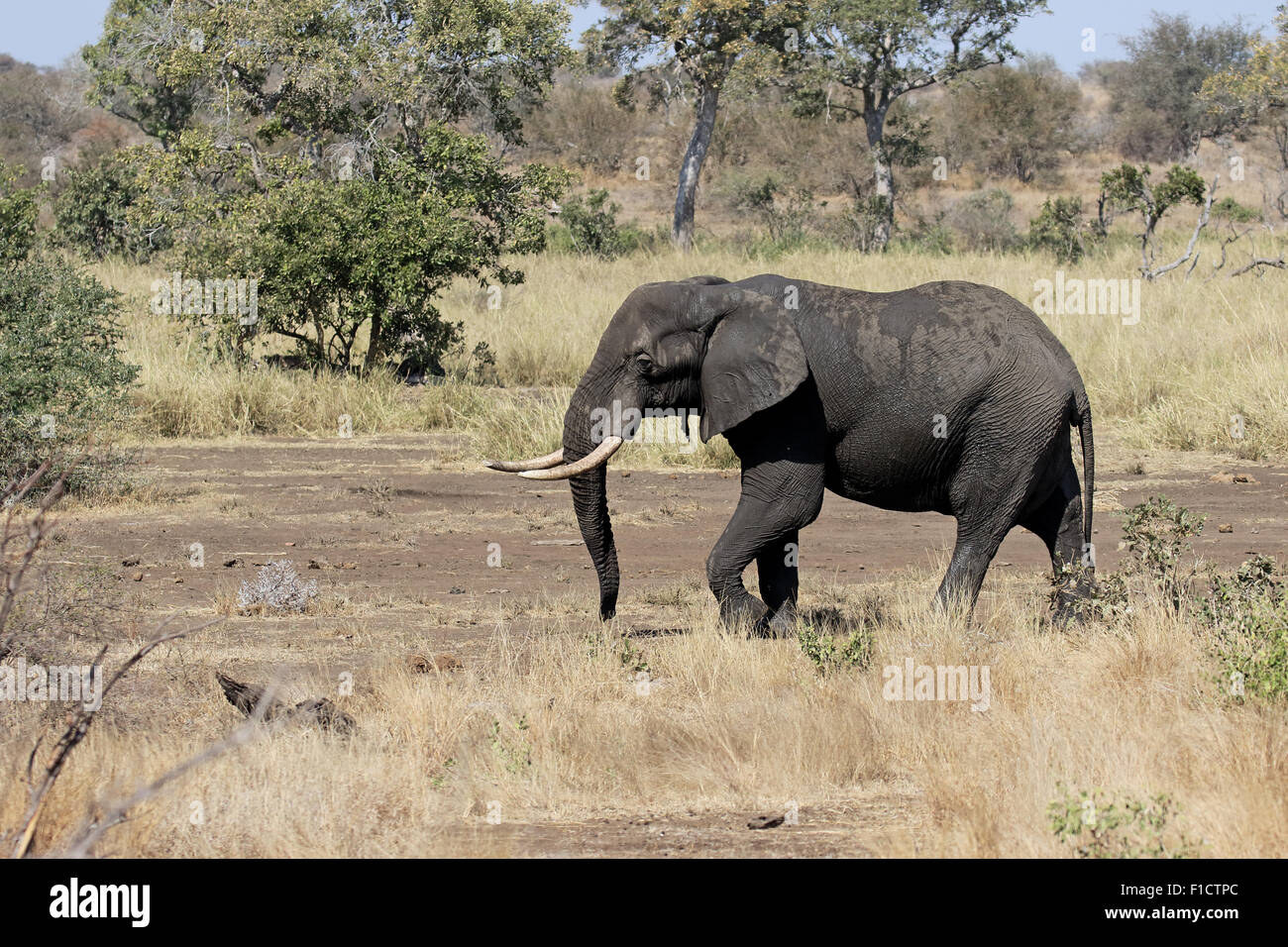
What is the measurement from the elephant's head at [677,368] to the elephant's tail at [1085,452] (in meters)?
1.42

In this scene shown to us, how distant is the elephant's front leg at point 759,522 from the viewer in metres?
7.52

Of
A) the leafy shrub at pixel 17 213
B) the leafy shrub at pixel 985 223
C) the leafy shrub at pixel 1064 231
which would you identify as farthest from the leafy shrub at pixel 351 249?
the leafy shrub at pixel 985 223

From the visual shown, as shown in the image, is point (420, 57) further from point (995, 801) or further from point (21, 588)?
point (995, 801)

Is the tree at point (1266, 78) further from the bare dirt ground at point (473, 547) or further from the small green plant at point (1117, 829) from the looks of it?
the small green plant at point (1117, 829)

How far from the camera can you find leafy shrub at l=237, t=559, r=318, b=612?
28.7ft

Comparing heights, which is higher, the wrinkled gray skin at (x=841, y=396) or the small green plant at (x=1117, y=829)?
the wrinkled gray skin at (x=841, y=396)

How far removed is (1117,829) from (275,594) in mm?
5221

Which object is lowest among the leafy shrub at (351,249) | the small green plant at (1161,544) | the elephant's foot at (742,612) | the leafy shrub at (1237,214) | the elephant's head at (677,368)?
the elephant's foot at (742,612)

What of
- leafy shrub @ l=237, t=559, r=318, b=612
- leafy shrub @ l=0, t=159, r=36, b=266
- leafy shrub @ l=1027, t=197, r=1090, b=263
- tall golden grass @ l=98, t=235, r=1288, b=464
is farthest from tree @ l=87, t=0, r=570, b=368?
leafy shrub @ l=1027, t=197, r=1090, b=263

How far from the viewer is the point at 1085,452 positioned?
8117mm

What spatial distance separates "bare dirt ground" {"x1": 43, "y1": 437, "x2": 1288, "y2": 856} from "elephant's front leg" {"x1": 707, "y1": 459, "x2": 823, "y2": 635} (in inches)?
31.2

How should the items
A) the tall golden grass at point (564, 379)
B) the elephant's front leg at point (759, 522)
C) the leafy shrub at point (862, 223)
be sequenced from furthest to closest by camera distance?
the leafy shrub at point (862, 223)
the tall golden grass at point (564, 379)
the elephant's front leg at point (759, 522)

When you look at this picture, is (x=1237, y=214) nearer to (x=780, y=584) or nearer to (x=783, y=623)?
(x=780, y=584)

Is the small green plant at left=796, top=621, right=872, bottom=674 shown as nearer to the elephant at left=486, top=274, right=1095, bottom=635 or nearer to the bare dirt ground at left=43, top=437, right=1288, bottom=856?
the elephant at left=486, top=274, right=1095, bottom=635
